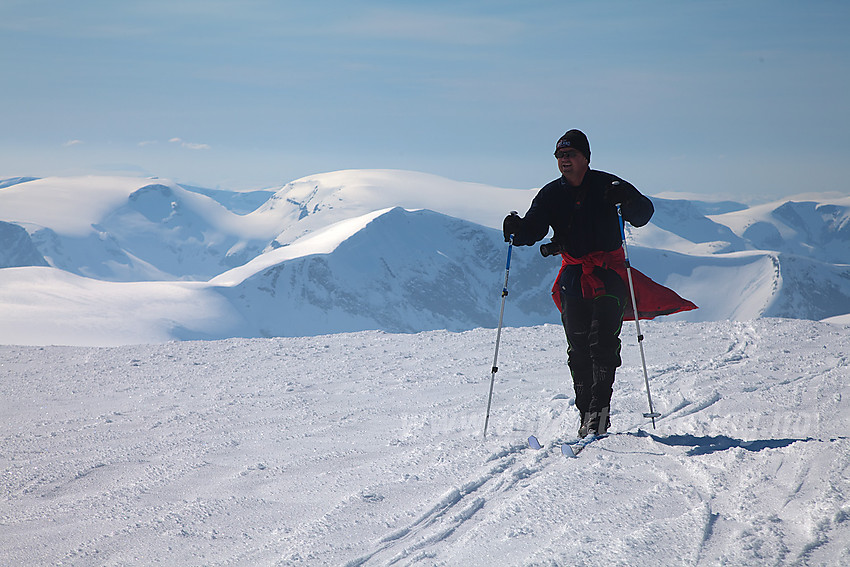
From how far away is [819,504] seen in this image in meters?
3.16

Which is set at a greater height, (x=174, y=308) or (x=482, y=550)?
(x=482, y=550)

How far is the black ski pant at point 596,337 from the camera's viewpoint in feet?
17.2

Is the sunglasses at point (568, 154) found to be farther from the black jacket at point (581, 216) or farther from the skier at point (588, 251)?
the black jacket at point (581, 216)

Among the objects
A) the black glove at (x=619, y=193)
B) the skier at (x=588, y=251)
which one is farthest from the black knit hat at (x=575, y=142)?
the black glove at (x=619, y=193)

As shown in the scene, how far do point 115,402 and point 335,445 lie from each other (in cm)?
357

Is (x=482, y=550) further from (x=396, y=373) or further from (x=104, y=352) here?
(x=104, y=352)

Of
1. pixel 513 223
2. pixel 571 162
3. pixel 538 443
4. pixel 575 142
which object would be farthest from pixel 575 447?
pixel 575 142

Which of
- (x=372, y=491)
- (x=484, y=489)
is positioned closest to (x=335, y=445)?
(x=372, y=491)

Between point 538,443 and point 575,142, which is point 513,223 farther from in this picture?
point 538,443

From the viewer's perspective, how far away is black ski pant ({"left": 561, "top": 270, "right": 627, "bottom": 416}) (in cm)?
523

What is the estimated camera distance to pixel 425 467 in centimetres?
445

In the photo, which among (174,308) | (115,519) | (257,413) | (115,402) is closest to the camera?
(115,519)

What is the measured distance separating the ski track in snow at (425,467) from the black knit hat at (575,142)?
7.97ft

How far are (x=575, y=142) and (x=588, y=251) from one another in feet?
3.11
